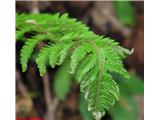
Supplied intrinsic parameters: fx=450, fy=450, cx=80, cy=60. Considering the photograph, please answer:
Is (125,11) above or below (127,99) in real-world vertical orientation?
above

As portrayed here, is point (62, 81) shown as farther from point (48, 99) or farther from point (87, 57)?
point (87, 57)

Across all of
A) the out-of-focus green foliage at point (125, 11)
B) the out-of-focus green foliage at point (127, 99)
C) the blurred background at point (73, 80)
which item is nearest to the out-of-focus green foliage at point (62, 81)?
the blurred background at point (73, 80)

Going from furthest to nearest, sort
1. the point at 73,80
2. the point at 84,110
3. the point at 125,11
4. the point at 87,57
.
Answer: the point at 125,11, the point at 73,80, the point at 84,110, the point at 87,57

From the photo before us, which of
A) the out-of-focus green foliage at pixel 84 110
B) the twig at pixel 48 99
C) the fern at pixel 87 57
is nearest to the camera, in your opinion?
the fern at pixel 87 57

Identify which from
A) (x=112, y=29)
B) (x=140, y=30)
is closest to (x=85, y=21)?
(x=112, y=29)

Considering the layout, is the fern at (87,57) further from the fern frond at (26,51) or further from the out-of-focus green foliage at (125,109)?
the out-of-focus green foliage at (125,109)

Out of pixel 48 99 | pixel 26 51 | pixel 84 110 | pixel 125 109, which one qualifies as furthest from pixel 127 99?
pixel 26 51

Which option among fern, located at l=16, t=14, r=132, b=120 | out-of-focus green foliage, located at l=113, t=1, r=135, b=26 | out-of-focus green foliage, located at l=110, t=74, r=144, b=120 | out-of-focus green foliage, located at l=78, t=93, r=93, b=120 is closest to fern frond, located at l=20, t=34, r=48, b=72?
fern, located at l=16, t=14, r=132, b=120

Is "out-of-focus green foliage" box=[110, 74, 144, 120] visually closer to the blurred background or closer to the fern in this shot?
the blurred background
